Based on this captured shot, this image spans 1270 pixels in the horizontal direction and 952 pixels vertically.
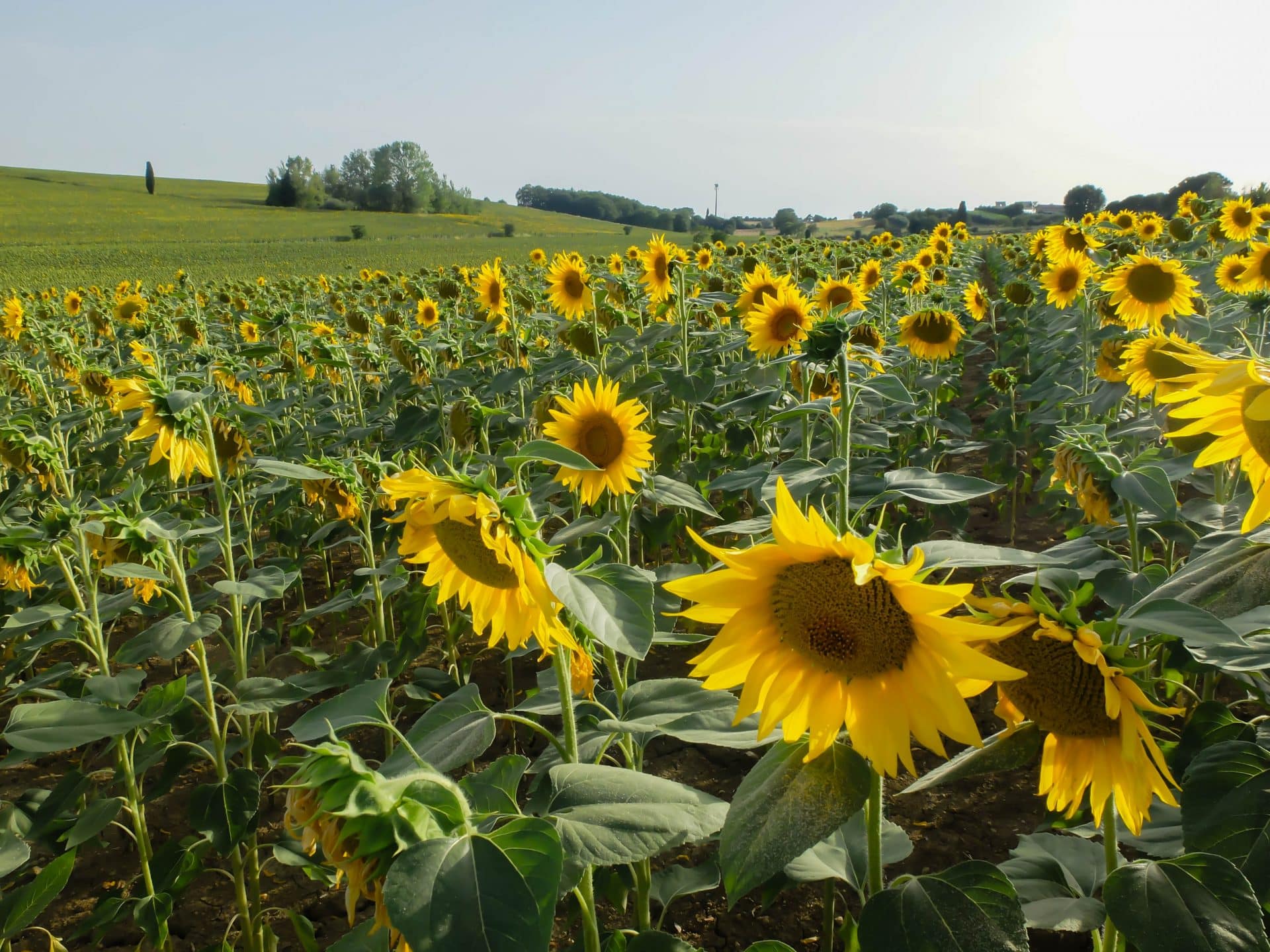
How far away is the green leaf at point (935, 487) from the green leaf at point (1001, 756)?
1.23ft

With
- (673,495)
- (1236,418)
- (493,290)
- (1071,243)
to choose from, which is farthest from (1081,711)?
(1071,243)

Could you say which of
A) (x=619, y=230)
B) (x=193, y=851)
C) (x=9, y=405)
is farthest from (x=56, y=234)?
(x=193, y=851)

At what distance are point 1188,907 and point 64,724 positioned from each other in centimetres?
199

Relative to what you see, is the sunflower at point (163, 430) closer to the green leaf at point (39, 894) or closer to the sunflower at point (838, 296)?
the green leaf at point (39, 894)

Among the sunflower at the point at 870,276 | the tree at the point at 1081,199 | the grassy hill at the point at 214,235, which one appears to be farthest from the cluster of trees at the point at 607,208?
the sunflower at the point at 870,276

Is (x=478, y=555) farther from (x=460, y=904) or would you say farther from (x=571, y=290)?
(x=571, y=290)

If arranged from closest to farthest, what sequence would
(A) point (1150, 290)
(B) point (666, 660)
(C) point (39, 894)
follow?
(C) point (39, 894) < (B) point (666, 660) < (A) point (1150, 290)

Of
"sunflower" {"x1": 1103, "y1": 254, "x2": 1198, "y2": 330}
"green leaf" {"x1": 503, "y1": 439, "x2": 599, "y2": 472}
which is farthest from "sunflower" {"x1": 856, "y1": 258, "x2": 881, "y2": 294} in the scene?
"green leaf" {"x1": 503, "y1": 439, "x2": 599, "y2": 472}

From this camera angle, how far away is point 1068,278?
6.13 m

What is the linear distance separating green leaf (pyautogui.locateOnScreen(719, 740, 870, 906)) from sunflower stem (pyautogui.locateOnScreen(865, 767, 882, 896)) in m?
0.14

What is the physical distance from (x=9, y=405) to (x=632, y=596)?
7170 mm

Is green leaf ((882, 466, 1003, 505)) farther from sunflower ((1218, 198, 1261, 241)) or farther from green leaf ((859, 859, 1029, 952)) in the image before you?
sunflower ((1218, 198, 1261, 241))

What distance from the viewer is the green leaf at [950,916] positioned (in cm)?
101

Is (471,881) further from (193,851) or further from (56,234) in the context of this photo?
(56,234)
